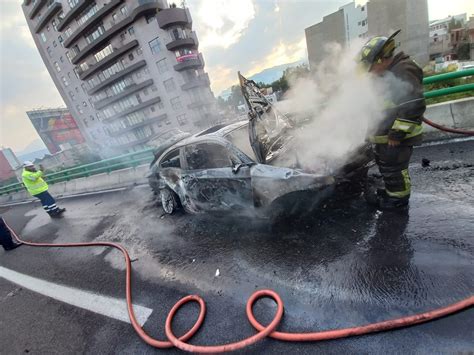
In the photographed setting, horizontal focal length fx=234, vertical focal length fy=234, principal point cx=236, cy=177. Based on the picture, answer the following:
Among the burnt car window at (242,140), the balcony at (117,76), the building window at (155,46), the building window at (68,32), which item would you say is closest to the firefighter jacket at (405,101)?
the burnt car window at (242,140)

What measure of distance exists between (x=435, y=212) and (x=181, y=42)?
116 ft

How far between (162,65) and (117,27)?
7950 mm

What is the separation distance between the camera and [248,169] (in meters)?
3.49

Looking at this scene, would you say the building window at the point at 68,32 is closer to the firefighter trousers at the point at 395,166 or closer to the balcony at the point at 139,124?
the balcony at the point at 139,124

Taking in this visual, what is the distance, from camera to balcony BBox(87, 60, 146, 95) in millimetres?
34156

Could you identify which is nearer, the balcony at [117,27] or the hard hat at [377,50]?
the hard hat at [377,50]

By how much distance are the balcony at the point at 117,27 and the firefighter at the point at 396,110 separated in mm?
36812

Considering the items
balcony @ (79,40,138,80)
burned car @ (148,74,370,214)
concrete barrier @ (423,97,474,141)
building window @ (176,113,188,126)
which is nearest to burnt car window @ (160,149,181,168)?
burned car @ (148,74,370,214)

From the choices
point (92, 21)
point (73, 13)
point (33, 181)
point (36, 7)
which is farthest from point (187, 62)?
point (33, 181)

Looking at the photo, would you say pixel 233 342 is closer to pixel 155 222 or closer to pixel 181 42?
pixel 155 222

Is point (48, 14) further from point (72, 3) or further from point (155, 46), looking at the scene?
point (155, 46)

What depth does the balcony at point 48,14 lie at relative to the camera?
116 ft

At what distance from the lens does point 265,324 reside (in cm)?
236

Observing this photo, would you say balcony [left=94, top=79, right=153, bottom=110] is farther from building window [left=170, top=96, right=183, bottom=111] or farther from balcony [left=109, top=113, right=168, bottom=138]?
balcony [left=109, top=113, right=168, bottom=138]
